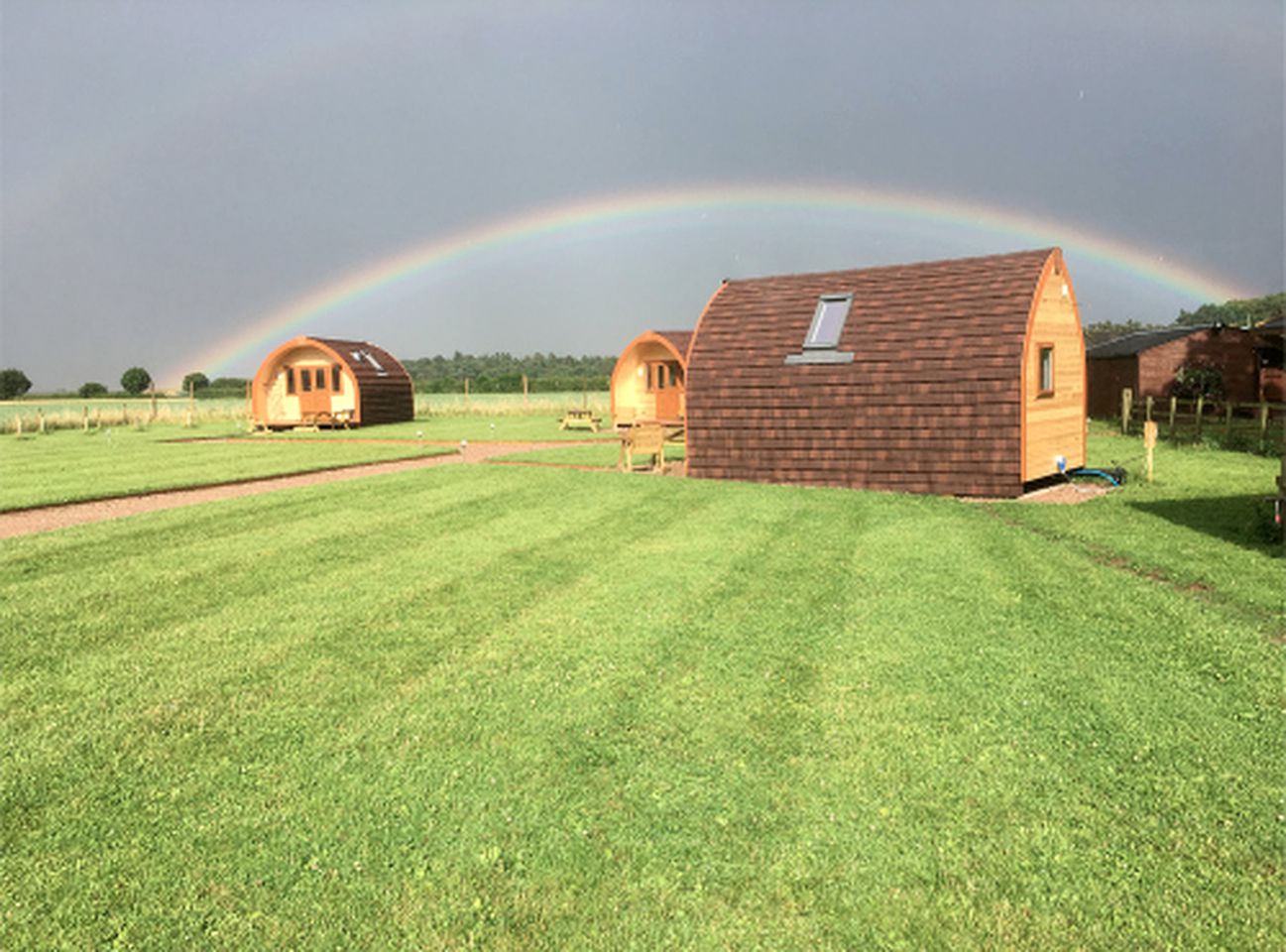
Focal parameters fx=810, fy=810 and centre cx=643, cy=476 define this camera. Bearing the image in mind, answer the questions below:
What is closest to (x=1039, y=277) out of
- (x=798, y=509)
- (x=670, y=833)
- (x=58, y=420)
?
(x=798, y=509)

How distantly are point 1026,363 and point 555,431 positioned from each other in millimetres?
20208

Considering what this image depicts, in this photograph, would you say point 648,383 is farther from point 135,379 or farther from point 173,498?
point 135,379

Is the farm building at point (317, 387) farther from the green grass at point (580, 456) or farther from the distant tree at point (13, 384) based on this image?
the distant tree at point (13, 384)

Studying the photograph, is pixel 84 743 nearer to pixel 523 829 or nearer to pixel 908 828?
pixel 523 829

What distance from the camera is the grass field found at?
10.7ft

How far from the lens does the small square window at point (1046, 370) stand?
14594mm

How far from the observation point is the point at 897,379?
46.9 ft

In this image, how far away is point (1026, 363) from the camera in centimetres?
1338

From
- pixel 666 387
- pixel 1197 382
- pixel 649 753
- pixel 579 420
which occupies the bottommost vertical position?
pixel 649 753

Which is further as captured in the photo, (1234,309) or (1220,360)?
(1234,309)

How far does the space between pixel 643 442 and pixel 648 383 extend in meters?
14.9

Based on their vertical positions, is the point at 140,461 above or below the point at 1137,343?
below

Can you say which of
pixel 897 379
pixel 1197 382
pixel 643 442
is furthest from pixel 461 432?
pixel 1197 382

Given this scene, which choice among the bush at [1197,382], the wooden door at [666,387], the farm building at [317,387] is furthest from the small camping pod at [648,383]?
the bush at [1197,382]
